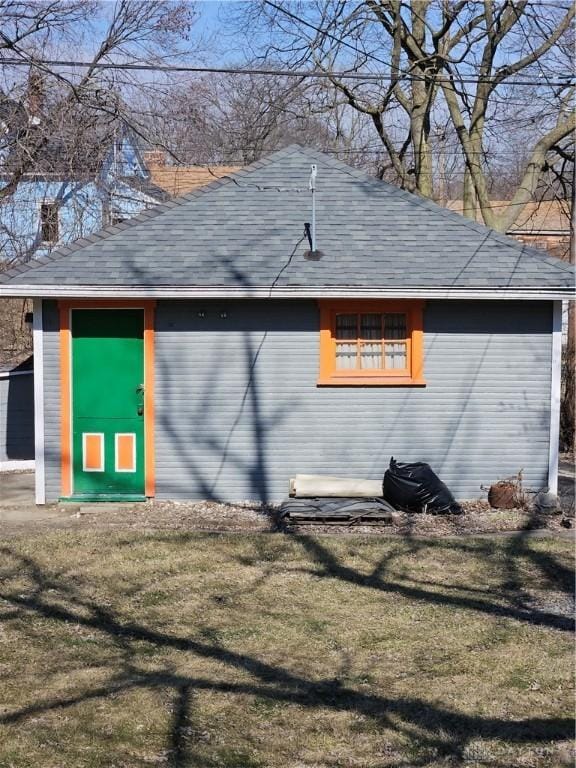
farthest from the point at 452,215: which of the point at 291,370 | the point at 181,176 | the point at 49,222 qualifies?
the point at 181,176

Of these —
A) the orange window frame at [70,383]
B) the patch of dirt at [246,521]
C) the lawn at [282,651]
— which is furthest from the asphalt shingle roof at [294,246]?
the lawn at [282,651]

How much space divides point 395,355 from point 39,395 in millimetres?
4292

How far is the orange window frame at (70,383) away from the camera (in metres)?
11.1

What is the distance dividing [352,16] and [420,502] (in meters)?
13.5

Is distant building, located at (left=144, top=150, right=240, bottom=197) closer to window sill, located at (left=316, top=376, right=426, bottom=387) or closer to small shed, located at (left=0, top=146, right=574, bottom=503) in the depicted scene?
small shed, located at (left=0, top=146, right=574, bottom=503)

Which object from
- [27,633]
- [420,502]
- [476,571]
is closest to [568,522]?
[420,502]

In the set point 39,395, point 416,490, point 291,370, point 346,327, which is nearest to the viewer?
point 416,490

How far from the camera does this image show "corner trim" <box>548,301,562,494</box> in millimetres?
11445

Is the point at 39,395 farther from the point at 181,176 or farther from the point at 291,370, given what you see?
the point at 181,176

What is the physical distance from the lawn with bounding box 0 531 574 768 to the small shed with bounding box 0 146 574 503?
68.3 inches

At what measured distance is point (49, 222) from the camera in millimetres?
25109

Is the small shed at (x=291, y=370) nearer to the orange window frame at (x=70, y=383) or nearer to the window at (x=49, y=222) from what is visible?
the orange window frame at (x=70, y=383)

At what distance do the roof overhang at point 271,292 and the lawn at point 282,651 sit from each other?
9.08 feet

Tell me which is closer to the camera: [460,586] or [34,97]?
[460,586]
